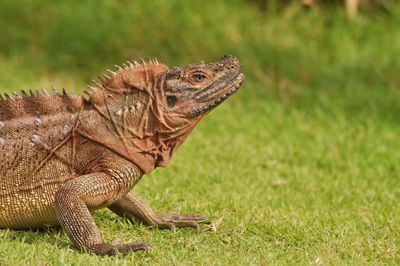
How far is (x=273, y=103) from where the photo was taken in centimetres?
1214

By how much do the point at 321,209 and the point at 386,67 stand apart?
536 cm

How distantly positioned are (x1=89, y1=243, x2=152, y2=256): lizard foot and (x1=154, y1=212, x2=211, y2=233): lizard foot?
86 cm

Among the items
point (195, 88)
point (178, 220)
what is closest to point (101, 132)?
point (195, 88)

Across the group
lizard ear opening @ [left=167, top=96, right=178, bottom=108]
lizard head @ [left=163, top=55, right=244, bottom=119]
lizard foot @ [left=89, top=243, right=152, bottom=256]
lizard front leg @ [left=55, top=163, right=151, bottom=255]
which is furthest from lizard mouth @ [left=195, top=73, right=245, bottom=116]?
lizard foot @ [left=89, top=243, right=152, bottom=256]

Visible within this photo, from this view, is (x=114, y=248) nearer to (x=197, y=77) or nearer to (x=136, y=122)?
(x=136, y=122)

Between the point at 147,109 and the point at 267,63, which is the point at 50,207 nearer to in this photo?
the point at 147,109

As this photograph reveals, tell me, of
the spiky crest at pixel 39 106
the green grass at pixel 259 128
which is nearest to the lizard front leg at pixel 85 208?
the green grass at pixel 259 128

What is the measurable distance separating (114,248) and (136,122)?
1004 mm

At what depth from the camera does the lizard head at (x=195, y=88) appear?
6.74m

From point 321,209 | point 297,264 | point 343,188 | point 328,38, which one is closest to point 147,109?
point 297,264

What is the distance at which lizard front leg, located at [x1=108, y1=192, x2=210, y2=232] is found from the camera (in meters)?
7.24

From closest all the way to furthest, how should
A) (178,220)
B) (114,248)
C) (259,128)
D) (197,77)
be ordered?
(114,248) < (197,77) < (178,220) < (259,128)

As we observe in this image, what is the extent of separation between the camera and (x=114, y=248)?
6.30 m

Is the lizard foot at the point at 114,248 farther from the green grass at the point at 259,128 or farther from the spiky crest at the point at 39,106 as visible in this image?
the spiky crest at the point at 39,106
